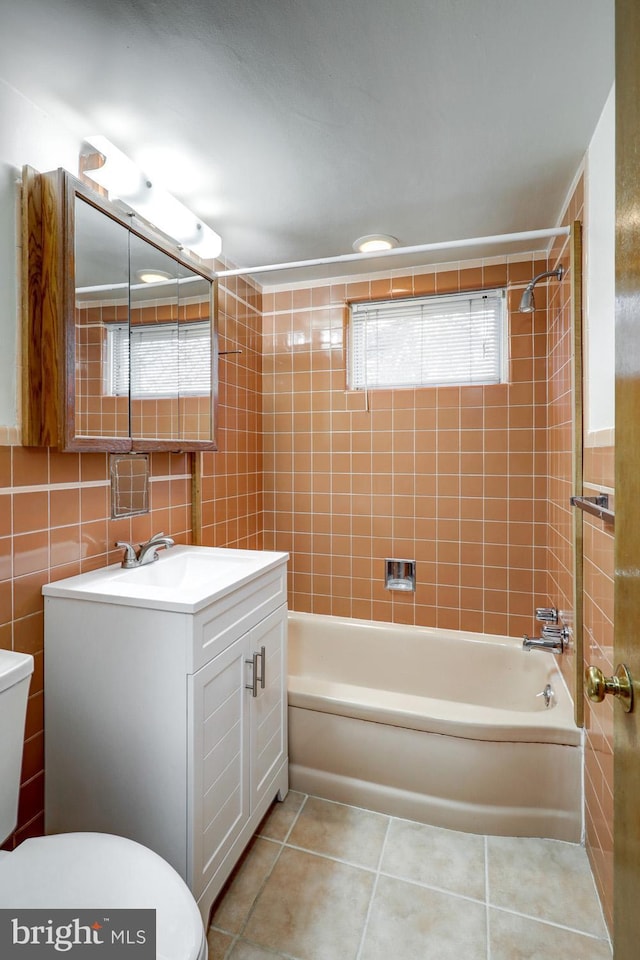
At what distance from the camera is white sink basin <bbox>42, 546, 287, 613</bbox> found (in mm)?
1287

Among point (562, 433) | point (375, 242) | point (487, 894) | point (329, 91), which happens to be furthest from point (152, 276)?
point (487, 894)

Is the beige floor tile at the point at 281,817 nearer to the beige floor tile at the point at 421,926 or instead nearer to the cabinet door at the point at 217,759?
the cabinet door at the point at 217,759

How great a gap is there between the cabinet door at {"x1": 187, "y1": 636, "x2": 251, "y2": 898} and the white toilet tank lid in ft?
1.23

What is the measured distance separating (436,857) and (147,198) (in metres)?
2.44

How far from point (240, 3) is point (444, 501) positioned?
81.1 inches

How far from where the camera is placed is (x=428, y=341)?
258 centimetres

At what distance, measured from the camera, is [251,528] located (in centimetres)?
277

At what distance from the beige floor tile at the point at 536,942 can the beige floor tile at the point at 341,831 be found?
0.41 m

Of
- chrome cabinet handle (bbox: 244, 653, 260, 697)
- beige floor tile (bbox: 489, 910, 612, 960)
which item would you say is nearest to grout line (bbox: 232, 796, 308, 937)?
chrome cabinet handle (bbox: 244, 653, 260, 697)

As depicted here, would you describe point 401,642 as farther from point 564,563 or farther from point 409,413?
point 409,413

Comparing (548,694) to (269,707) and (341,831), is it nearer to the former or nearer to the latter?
(341,831)

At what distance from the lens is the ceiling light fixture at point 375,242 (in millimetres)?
2217

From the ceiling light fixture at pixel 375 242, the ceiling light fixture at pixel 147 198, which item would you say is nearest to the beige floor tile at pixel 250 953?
the ceiling light fixture at pixel 147 198

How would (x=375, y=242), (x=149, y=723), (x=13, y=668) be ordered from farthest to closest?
(x=375, y=242), (x=149, y=723), (x=13, y=668)
